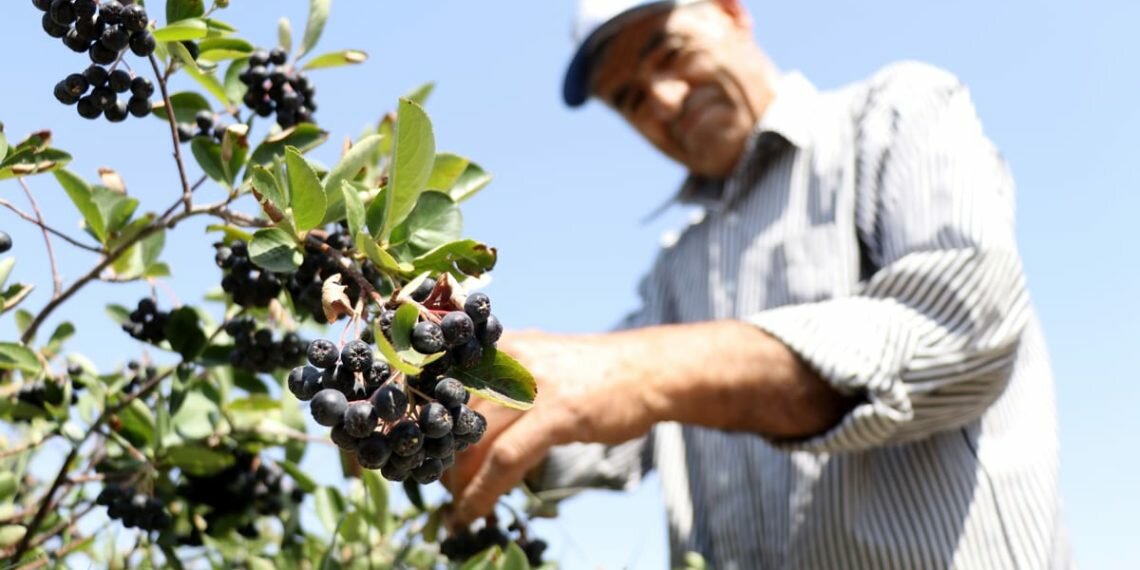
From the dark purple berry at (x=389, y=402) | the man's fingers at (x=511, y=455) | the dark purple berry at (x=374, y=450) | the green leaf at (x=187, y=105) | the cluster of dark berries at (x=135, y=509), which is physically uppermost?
the green leaf at (x=187, y=105)

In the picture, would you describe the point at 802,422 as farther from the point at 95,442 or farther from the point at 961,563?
the point at 95,442

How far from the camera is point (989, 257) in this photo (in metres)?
1.62

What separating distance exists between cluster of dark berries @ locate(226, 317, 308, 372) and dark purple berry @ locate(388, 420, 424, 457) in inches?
24.4

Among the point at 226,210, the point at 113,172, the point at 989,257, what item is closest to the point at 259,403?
the point at 113,172

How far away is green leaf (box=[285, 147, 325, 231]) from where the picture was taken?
778mm

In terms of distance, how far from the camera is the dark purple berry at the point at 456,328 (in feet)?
2.31

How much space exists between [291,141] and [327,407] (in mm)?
505

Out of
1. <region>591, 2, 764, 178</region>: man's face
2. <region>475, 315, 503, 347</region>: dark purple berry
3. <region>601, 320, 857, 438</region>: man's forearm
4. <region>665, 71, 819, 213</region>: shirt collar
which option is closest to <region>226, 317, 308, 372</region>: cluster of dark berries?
<region>601, 320, 857, 438</region>: man's forearm

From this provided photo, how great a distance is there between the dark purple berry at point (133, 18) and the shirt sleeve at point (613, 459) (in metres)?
0.99

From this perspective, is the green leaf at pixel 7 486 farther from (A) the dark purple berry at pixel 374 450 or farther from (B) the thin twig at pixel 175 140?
(A) the dark purple berry at pixel 374 450

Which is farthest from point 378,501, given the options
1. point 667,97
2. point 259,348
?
point 667,97

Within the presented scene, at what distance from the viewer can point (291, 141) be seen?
1.13 metres

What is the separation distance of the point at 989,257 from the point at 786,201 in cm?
67

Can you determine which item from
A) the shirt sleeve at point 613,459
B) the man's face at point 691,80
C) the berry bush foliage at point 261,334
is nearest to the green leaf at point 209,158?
the berry bush foliage at point 261,334
